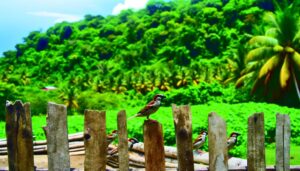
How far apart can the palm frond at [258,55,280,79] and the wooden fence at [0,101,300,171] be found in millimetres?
24459

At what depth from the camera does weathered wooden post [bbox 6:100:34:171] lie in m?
2.92

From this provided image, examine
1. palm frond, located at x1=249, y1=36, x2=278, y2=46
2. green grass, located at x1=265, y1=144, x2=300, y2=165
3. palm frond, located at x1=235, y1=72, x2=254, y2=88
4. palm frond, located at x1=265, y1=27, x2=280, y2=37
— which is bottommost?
green grass, located at x1=265, y1=144, x2=300, y2=165

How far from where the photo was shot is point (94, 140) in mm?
2871

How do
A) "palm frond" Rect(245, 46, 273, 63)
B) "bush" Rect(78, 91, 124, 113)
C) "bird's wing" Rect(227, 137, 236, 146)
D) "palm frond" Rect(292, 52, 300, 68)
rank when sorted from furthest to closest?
"bush" Rect(78, 91, 124, 113) → "palm frond" Rect(245, 46, 273, 63) → "palm frond" Rect(292, 52, 300, 68) → "bird's wing" Rect(227, 137, 236, 146)

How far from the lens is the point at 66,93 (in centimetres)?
3644

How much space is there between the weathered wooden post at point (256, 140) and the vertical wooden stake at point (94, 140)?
880 millimetres

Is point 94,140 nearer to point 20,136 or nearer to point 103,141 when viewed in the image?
point 103,141

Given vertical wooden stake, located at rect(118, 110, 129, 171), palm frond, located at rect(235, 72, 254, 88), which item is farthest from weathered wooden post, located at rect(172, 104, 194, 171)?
palm frond, located at rect(235, 72, 254, 88)

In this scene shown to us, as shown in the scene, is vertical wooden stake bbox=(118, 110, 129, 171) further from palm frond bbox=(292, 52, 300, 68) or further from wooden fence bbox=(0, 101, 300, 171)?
palm frond bbox=(292, 52, 300, 68)

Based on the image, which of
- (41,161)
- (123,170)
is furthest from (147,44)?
(123,170)

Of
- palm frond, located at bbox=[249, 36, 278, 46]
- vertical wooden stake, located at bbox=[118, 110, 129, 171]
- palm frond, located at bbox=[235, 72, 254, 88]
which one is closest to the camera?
vertical wooden stake, located at bbox=[118, 110, 129, 171]

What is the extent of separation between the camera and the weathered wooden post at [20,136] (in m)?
2.92

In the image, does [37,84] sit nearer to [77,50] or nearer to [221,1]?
[77,50]

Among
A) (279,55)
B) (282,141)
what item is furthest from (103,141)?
(279,55)
